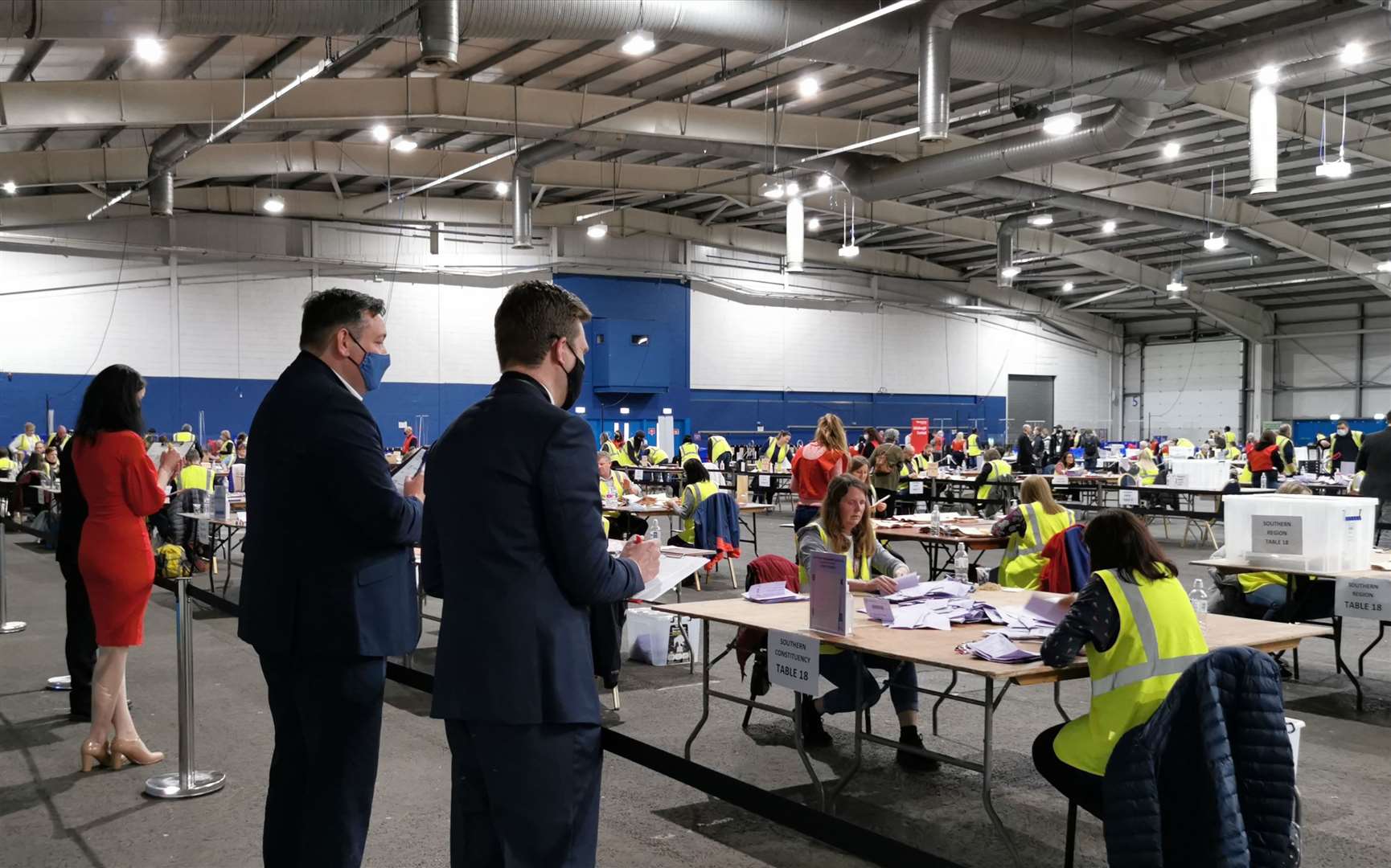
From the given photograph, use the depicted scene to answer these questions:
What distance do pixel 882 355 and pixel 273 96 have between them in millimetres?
19240

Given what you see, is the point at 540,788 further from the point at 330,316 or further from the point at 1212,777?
the point at 1212,777

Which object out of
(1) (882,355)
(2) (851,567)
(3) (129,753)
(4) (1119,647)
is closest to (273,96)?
(3) (129,753)

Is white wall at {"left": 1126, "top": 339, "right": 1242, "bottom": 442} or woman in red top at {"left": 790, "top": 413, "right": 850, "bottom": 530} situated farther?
white wall at {"left": 1126, "top": 339, "right": 1242, "bottom": 442}

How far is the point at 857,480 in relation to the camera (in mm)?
4660

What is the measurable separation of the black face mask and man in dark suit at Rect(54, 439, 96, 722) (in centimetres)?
310

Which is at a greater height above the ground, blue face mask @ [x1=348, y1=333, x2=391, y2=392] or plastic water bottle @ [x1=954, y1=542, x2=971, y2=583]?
blue face mask @ [x1=348, y1=333, x2=391, y2=392]

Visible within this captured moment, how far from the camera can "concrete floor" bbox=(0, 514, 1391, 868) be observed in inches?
147

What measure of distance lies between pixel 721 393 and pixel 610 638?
23337mm

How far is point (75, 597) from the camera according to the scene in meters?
5.11

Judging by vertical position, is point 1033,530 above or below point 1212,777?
above

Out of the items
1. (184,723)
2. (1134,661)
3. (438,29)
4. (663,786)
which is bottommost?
(663,786)

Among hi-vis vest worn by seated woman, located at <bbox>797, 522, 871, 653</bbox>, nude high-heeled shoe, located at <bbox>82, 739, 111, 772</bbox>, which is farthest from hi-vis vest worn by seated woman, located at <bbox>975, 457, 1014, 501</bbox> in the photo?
nude high-heeled shoe, located at <bbox>82, 739, 111, 772</bbox>

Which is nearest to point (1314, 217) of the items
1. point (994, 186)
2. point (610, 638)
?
point (994, 186)

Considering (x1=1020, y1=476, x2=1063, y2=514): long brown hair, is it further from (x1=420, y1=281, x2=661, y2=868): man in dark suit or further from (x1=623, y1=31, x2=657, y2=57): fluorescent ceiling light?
(x1=420, y1=281, x2=661, y2=868): man in dark suit
